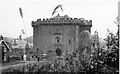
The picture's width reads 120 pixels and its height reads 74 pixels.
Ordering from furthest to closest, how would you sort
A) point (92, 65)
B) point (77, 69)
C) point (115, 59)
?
point (77, 69), point (92, 65), point (115, 59)

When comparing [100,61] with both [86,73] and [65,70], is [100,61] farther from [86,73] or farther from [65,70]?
[65,70]

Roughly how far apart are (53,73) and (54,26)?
23743 mm

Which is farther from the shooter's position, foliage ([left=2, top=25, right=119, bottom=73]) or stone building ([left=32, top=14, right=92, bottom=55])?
stone building ([left=32, top=14, right=92, bottom=55])

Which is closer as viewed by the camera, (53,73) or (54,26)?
(53,73)

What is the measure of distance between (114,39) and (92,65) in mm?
557

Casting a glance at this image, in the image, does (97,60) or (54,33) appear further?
(54,33)

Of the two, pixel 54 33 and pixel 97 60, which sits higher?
pixel 54 33

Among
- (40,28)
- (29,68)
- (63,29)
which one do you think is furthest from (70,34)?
(29,68)

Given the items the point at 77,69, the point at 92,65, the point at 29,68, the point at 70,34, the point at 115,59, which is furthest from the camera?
the point at 70,34

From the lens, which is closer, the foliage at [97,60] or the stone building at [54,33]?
the foliage at [97,60]

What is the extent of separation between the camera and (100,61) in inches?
156

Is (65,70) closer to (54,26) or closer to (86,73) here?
(86,73)

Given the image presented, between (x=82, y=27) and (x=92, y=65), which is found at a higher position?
(x=82, y=27)

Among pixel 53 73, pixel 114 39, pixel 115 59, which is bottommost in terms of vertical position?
pixel 53 73
